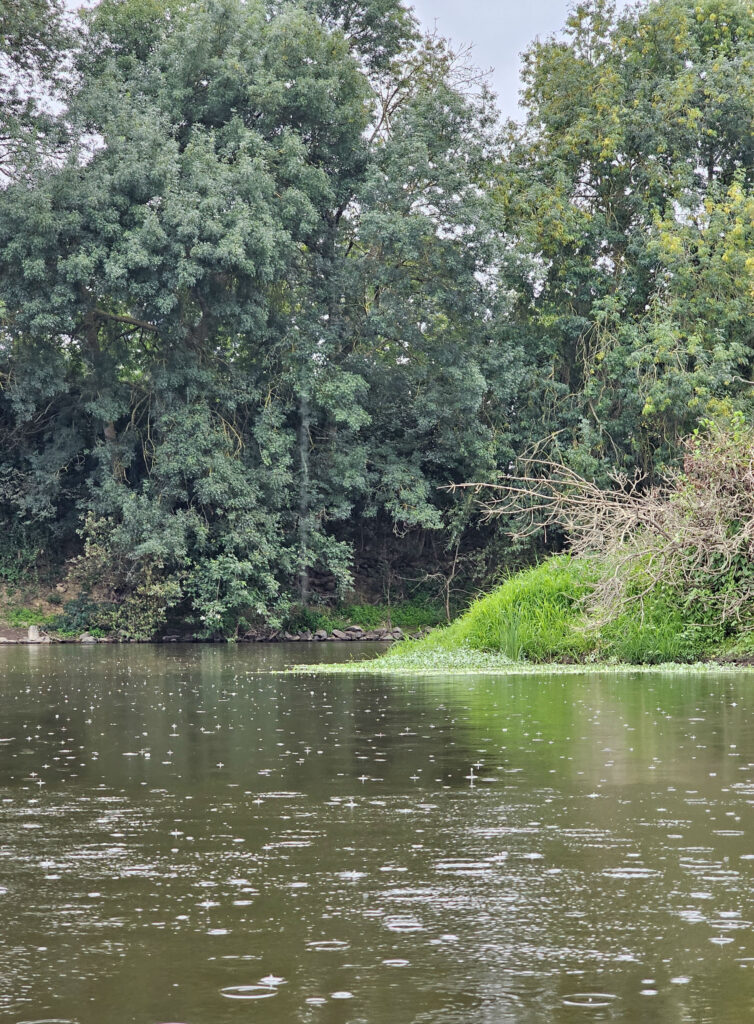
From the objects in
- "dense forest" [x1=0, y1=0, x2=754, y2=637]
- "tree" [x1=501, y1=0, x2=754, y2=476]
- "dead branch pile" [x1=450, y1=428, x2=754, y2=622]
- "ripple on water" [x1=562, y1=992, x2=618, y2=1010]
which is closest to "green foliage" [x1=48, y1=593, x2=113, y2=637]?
"dense forest" [x1=0, y1=0, x2=754, y2=637]

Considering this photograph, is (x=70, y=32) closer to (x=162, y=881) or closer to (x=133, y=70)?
(x=133, y=70)

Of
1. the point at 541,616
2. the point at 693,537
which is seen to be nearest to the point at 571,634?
the point at 541,616

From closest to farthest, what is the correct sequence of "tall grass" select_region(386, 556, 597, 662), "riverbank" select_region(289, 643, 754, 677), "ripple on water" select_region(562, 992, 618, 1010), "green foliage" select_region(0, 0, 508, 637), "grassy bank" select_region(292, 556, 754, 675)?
"ripple on water" select_region(562, 992, 618, 1010)
"riverbank" select_region(289, 643, 754, 677)
"grassy bank" select_region(292, 556, 754, 675)
"tall grass" select_region(386, 556, 597, 662)
"green foliage" select_region(0, 0, 508, 637)

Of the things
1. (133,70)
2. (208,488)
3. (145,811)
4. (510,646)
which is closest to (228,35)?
(133,70)

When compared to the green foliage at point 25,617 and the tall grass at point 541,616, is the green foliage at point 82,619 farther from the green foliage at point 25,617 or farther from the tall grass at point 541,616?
the tall grass at point 541,616

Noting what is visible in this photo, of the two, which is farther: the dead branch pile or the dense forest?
the dense forest

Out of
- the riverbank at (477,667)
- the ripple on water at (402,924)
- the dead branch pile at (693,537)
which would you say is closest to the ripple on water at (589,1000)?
the ripple on water at (402,924)

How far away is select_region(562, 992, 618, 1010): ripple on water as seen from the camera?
13.3 feet

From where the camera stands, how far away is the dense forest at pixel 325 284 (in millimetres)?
31453

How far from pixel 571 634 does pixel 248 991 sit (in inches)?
606

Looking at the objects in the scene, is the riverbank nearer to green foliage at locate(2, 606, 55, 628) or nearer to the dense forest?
the dense forest

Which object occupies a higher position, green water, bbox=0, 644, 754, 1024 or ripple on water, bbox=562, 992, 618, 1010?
green water, bbox=0, 644, 754, 1024

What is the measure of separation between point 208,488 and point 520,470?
9398 millimetres

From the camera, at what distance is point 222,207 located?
3078 cm
